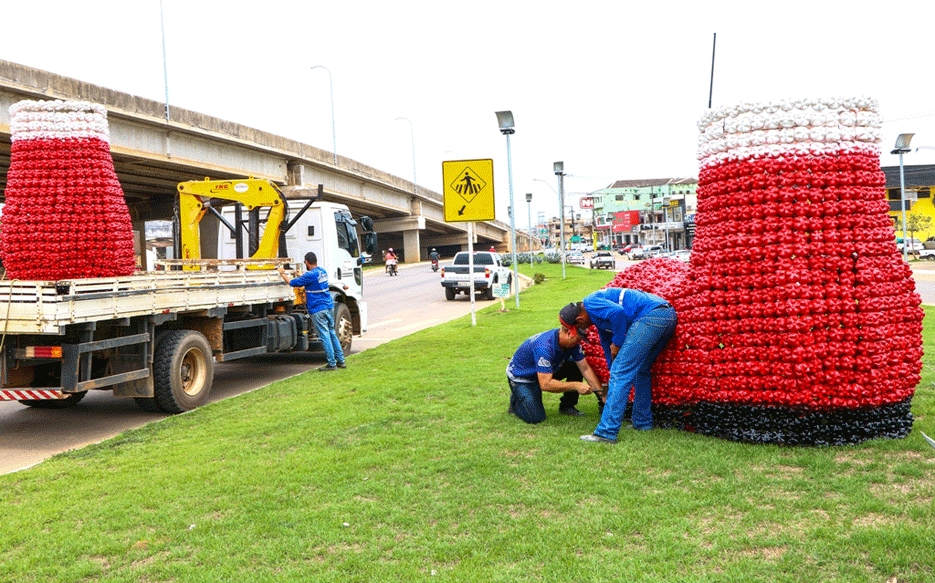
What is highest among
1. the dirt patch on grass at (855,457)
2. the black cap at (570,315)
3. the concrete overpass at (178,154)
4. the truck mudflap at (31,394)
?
the concrete overpass at (178,154)

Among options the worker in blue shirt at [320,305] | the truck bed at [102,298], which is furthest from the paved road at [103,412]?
the truck bed at [102,298]

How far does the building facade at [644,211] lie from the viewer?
346 ft

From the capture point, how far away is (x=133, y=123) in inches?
1036

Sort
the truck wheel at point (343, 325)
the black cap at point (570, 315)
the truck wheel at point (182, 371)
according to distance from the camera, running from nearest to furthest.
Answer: the black cap at point (570, 315) → the truck wheel at point (182, 371) → the truck wheel at point (343, 325)

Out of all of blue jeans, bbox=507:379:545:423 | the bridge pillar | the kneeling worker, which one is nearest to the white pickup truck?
the kneeling worker

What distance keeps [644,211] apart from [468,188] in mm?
107783

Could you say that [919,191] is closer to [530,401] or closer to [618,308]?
[530,401]

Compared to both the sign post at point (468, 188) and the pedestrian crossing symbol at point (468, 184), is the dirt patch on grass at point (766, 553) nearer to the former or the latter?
the sign post at point (468, 188)

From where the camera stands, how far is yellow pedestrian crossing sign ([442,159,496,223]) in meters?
16.7

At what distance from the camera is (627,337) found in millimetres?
6566

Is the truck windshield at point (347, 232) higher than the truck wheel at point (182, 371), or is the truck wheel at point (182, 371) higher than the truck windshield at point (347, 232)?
the truck windshield at point (347, 232)

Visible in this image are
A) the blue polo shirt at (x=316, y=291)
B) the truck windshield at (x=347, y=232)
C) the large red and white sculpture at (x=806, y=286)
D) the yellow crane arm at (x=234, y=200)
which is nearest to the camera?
the large red and white sculpture at (x=806, y=286)

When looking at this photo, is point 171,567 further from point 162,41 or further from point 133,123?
point 162,41

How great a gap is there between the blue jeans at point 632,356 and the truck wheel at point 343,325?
8.61 meters
